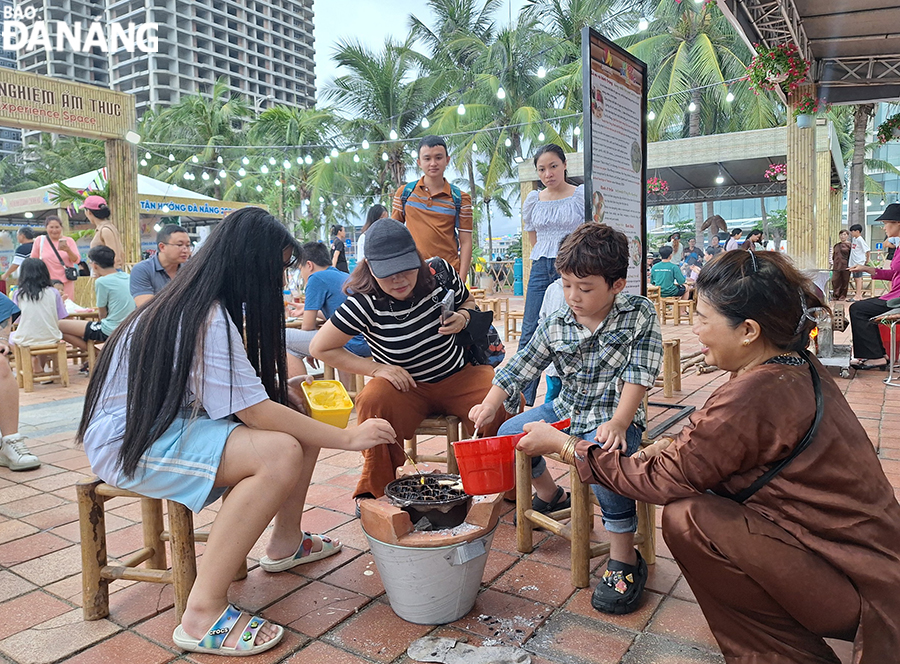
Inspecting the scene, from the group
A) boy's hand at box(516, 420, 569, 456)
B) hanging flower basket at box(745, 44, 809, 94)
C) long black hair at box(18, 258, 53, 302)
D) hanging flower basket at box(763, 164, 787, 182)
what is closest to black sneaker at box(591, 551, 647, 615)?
boy's hand at box(516, 420, 569, 456)

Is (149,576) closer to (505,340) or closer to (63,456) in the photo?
(63,456)

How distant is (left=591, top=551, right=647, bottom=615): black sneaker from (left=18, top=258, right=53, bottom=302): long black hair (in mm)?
5617

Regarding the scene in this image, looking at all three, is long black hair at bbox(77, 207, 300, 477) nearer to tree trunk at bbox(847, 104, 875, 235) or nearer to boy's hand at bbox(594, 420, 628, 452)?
boy's hand at bbox(594, 420, 628, 452)

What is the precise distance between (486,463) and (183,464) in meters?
0.88

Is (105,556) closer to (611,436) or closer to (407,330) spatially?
(407,330)

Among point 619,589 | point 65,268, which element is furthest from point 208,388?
point 65,268

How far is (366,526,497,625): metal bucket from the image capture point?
186 centimetres

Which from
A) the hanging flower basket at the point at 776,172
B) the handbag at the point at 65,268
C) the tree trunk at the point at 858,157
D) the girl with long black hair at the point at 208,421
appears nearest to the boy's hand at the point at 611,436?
the girl with long black hair at the point at 208,421

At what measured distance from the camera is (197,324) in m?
1.80

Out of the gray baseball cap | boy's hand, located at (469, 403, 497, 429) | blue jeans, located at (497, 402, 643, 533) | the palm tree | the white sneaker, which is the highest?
the palm tree

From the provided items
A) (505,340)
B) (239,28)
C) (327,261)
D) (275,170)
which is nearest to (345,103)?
(275,170)

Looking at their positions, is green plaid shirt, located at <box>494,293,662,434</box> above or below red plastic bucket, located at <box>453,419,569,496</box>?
above

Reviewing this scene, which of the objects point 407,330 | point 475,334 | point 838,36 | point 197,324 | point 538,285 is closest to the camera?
point 197,324

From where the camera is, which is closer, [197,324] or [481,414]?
[197,324]
